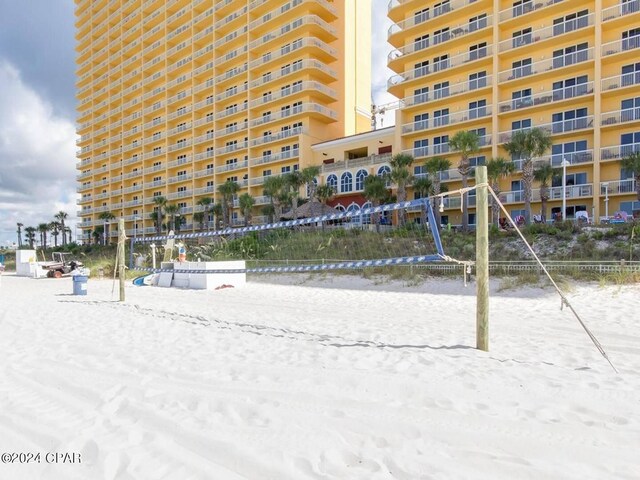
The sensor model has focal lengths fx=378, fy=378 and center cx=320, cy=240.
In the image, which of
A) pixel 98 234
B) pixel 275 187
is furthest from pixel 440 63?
pixel 98 234

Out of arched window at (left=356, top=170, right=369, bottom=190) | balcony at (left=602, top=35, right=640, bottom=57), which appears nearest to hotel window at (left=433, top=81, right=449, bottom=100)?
arched window at (left=356, top=170, right=369, bottom=190)

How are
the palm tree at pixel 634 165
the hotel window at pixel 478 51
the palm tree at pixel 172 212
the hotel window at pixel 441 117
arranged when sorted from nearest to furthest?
1. the palm tree at pixel 634 165
2. the hotel window at pixel 478 51
3. the hotel window at pixel 441 117
4. the palm tree at pixel 172 212

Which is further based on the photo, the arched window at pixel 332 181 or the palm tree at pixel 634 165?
the arched window at pixel 332 181

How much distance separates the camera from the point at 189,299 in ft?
37.2

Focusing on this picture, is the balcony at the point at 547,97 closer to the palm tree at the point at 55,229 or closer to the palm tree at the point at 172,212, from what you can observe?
the palm tree at the point at 172,212

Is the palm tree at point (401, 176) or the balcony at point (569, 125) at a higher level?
the balcony at point (569, 125)

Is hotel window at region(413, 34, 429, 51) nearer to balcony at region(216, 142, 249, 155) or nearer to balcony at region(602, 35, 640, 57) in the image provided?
balcony at region(602, 35, 640, 57)

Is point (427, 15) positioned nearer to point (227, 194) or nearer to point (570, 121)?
point (570, 121)

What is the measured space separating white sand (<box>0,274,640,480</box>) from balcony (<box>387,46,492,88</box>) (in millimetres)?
29421

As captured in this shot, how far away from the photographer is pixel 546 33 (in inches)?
1101

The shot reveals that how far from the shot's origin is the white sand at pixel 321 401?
250 centimetres

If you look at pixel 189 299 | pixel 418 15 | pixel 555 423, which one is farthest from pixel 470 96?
pixel 555 423

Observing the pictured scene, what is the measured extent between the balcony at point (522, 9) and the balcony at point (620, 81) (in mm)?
6878

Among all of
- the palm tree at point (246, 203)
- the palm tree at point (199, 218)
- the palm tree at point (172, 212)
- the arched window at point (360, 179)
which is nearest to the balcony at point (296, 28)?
the arched window at point (360, 179)
